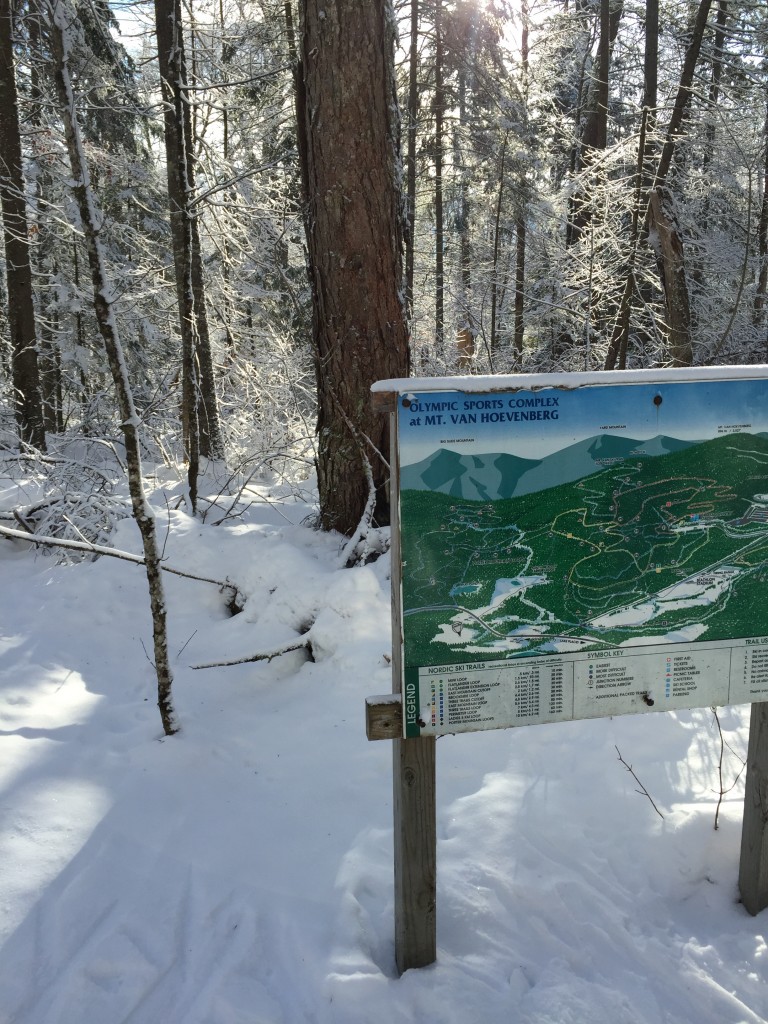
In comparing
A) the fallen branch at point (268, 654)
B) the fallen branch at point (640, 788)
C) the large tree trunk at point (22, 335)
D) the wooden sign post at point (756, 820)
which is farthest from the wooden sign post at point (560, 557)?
the large tree trunk at point (22, 335)

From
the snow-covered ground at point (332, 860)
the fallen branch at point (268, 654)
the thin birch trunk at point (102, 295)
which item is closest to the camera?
the snow-covered ground at point (332, 860)

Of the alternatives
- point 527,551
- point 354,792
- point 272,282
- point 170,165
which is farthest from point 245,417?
point 527,551

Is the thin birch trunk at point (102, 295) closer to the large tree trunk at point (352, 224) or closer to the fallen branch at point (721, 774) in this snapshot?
the large tree trunk at point (352, 224)

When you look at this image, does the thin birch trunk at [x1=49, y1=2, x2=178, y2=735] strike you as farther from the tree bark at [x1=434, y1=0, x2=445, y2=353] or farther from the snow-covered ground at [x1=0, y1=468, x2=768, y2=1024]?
the tree bark at [x1=434, y1=0, x2=445, y2=353]

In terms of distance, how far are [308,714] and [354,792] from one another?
0.79 metres

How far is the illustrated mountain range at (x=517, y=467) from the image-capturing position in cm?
213

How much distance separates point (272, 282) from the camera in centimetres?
1482

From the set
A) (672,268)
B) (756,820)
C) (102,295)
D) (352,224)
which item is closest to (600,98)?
(672,268)

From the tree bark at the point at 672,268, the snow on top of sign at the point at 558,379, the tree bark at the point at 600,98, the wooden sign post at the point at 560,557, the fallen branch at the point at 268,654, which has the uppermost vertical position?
the tree bark at the point at 600,98

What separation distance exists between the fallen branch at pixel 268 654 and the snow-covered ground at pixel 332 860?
0.08 meters

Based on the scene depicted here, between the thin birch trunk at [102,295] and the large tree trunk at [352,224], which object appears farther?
the large tree trunk at [352,224]

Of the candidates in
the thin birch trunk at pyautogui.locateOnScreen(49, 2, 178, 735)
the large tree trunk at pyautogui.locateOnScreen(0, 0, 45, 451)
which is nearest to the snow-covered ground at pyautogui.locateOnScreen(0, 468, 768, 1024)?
the thin birch trunk at pyautogui.locateOnScreen(49, 2, 178, 735)

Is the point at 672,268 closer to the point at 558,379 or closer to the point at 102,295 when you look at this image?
the point at 102,295

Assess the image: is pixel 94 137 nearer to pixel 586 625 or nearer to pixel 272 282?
pixel 272 282
